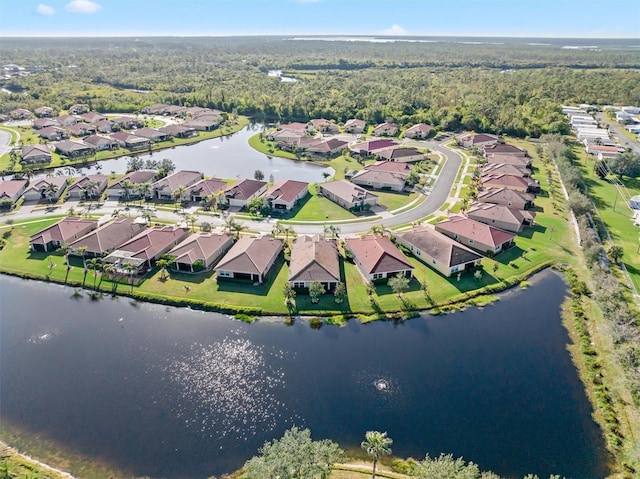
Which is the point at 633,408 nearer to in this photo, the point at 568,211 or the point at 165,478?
the point at 165,478

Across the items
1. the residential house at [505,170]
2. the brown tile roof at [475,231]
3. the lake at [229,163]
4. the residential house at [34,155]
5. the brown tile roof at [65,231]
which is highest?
the residential house at [505,170]

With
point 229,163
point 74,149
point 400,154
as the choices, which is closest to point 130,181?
point 229,163

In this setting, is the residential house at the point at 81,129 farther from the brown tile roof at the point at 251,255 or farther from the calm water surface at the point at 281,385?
the brown tile roof at the point at 251,255

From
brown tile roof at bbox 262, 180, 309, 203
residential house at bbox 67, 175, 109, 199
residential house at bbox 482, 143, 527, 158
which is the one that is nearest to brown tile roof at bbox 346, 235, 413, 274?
brown tile roof at bbox 262, 180, 309, 203

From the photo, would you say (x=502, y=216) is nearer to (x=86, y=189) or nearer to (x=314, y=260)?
(x=314, y=260)

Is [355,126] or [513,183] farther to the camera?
[355,126]

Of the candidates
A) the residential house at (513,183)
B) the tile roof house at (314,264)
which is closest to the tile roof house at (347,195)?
the tile roof house at (314,264)

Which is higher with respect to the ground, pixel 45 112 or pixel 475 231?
pixel 475 231
